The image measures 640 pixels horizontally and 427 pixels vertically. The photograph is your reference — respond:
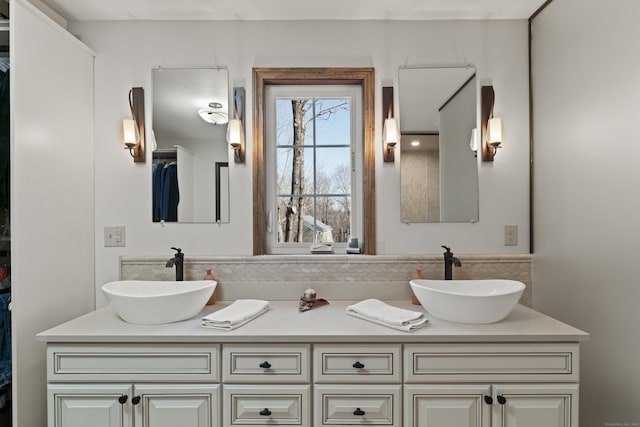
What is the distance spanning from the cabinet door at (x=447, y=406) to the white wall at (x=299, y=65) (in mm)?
762

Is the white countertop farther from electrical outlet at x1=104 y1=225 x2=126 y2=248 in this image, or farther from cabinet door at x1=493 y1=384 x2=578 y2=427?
electrical outlet at x1=104 y1=225 x2=126 y2=248

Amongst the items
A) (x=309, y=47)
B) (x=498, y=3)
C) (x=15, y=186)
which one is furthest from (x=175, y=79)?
(x=498, y=3)

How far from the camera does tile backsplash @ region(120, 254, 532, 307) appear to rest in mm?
1874

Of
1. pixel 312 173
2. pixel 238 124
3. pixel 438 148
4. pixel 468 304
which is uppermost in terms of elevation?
pixel 238 124

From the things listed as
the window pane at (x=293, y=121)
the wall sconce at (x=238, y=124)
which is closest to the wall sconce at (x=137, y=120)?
the wall sconce at (x=238, y=124)

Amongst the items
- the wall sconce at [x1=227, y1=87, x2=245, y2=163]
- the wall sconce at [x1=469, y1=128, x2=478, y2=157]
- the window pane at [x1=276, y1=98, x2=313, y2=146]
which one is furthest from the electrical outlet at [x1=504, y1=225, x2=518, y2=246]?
the wall sconce at [x1=227, y1=87, x2=245, y2=163]

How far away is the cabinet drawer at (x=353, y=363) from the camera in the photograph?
133 cm

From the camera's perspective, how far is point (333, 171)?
78.3 inches

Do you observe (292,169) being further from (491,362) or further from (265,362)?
(491,362)

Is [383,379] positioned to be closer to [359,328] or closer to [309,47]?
[359,328]

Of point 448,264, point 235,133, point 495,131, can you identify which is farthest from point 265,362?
point 495,131

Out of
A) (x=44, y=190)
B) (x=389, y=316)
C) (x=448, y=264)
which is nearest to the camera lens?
(x=389, y=316)

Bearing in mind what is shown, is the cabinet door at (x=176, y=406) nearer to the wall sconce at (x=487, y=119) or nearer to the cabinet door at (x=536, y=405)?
the cabinet door at (x=536, y=405)

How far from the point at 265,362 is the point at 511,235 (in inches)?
59.0
